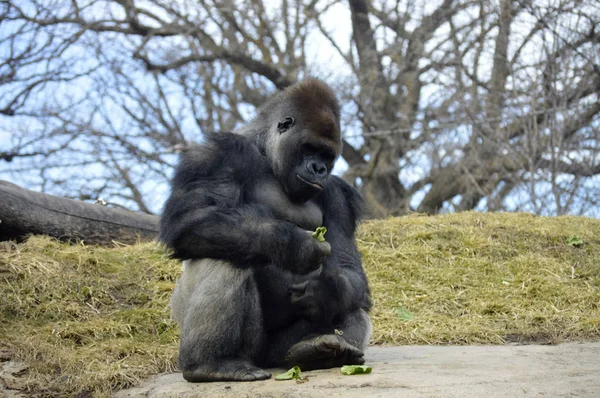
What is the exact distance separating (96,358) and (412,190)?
1088 cm

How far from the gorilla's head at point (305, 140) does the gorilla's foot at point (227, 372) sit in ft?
3.44

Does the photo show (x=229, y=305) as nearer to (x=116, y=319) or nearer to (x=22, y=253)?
(x=116, y=319)

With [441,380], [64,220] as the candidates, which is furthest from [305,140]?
[64,220]

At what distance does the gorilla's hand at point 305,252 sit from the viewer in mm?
3994

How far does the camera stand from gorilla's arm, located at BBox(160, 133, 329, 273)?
396 cm

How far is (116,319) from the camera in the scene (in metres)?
5.89

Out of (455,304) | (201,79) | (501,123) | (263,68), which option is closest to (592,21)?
(501,123)

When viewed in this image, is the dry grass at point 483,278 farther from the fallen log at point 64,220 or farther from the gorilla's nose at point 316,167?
the fallen log at point 64,220

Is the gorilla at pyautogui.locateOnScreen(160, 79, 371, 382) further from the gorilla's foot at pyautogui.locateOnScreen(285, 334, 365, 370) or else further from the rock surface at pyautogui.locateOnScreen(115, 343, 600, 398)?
the rock surface at pyautogui.locateOnScreen(115, 343, 600, 398)

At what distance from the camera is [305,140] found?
4.29 metres

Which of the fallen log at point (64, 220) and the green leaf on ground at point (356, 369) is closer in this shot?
the green leaf on ground at point (356, 369)

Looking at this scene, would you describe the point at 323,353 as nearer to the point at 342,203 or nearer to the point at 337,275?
the point at 337,275

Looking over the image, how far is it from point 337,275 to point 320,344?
16.5 inches

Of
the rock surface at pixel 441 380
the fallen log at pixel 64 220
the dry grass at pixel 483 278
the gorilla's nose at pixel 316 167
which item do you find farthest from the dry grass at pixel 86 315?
the dry grass at pixel 483 278
